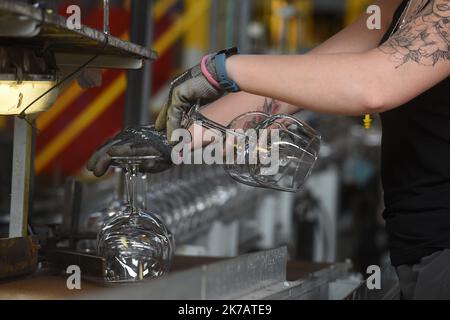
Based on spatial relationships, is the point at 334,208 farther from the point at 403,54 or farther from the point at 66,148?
the point at 403,54

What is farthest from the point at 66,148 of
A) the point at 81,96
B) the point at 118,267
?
the point at 118,267

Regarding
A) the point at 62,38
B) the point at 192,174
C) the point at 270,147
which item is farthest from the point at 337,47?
the point at 192,174

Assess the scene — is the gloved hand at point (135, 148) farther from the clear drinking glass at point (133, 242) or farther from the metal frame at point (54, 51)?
the metal frame at point (54, 51)

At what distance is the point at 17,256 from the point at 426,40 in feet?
2.86

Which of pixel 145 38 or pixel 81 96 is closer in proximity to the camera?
pixel 145 38

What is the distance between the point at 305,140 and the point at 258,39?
650cm

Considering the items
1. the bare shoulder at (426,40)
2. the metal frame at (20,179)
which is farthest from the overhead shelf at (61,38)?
the bare shoulder at (426,40)

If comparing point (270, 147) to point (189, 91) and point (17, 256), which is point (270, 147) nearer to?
point (189, 91)

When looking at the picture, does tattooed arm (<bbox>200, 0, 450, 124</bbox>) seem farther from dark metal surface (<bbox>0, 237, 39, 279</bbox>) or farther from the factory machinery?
dark metal surface (<bbox>0, 237, 39, 279</bbox>)

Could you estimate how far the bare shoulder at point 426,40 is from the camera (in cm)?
156

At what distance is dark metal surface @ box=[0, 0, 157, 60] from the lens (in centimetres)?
137

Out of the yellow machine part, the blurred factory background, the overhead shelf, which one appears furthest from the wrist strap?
the blurred factory background
